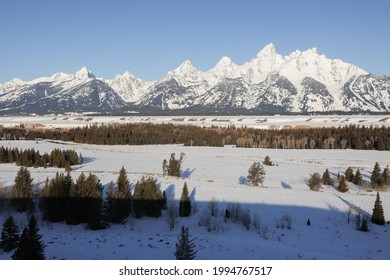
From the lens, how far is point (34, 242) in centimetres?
2405

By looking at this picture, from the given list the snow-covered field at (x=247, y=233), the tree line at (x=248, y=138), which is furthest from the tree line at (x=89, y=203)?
the tree line at (x=248, y=138)

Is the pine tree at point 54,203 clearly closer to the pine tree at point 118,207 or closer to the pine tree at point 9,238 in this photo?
the pine tree at point 118,207

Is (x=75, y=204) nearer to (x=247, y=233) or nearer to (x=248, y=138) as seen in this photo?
(x=247, y=233)

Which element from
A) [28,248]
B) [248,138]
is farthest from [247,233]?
[248,138]

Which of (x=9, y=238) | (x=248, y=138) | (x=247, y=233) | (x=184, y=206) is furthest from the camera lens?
(x=248, y=138)

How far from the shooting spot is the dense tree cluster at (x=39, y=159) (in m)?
85.1

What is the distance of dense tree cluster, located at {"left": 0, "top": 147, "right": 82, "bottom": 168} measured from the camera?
279 feet

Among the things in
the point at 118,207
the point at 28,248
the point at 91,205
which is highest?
the point at 28,248

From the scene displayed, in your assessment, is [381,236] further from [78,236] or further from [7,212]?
[7,212]

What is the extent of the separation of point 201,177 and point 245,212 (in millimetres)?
35257

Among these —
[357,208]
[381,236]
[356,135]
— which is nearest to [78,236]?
[381,236]

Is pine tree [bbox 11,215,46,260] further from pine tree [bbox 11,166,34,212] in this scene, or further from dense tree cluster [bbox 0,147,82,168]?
dense tree cluster [bbox 0,147,82,168]

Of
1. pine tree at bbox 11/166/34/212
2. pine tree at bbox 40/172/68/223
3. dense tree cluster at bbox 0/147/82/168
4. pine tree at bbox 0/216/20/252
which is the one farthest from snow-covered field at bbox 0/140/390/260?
dense tree cluster at bbox 0/147/82/168

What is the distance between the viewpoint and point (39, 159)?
87.4 m
